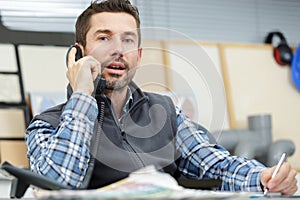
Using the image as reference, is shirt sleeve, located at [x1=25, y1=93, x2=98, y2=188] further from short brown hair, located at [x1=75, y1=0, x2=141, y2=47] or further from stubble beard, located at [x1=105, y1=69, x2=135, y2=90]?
short brown hair, located at [x1=75, y1=0, x2=141, y2=47]

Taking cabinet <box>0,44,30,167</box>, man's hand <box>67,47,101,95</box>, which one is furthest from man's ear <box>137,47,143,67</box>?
cabinet <box>0,44,30,167</box>

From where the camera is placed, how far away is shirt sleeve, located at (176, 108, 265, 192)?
136 centimetres

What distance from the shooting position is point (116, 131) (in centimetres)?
141

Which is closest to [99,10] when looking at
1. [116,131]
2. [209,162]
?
[116,131]

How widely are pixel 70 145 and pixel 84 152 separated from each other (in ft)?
0.12

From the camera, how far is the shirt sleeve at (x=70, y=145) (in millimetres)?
1236

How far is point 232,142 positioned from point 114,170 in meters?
1.46

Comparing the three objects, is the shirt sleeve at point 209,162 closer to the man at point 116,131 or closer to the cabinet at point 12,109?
the man at point 116,131

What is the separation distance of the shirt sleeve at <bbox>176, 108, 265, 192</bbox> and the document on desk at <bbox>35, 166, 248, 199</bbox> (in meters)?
0.61

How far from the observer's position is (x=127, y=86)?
1502 mm

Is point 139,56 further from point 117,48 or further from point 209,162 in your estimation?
point 209,162

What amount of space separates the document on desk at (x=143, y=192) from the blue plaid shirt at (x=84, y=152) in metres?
0.48

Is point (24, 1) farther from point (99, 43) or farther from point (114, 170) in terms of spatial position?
point (114, 170)

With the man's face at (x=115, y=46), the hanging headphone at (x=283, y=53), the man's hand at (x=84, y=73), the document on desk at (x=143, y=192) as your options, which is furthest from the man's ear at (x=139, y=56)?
the hanging headphone at (x=283, y=53)
